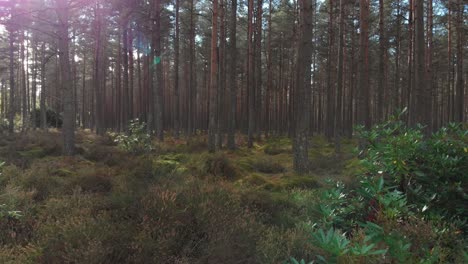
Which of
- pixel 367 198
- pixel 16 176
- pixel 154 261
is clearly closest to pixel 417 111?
pixel 367 198

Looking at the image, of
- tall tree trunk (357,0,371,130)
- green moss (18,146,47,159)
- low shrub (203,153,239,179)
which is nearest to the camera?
low shrub (203,153,239,179)

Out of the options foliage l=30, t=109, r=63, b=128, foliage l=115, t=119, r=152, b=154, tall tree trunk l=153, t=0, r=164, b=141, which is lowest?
foliage l=115, t=119, r=152, b=154

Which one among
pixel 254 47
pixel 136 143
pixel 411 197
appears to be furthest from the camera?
pixel 254 47

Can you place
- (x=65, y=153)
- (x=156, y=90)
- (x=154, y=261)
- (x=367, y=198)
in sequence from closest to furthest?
(x=154, y=261) → (x=367, y=198) → (x=65, y=153) → (x=156, y=90)

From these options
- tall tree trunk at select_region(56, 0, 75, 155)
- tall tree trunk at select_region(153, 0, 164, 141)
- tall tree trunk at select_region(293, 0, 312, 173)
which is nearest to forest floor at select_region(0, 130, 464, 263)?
tall tree trunk at select_region(293, 0, 312, 173)

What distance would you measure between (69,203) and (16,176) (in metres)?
3.39

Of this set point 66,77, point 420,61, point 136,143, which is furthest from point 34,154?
point 420,61

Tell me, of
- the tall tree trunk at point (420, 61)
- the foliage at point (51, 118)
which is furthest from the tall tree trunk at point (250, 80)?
the foliage at point (51, 118)

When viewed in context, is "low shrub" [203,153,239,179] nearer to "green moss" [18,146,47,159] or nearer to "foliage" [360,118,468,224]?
"foliage" [360,118,468,224]

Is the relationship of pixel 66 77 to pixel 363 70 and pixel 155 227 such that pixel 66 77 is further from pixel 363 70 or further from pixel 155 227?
pixel 363 70

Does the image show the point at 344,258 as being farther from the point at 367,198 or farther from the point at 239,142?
the point at 239,142

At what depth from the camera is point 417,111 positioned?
35.4ft

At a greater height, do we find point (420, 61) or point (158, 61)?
point (158, 61)

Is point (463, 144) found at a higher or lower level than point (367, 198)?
higher
